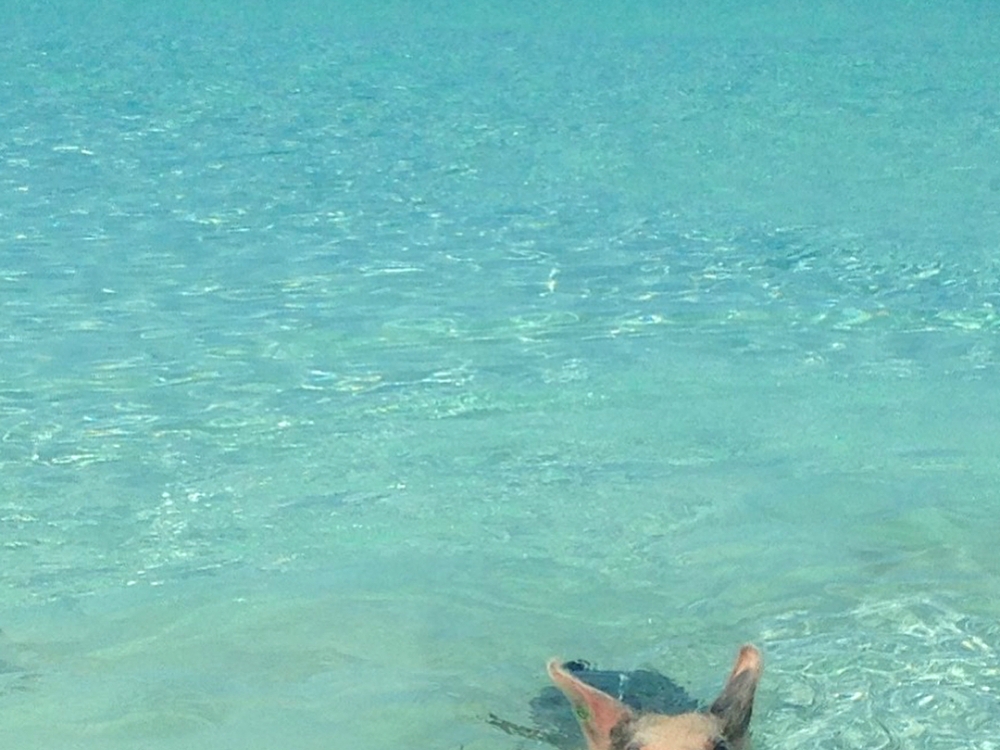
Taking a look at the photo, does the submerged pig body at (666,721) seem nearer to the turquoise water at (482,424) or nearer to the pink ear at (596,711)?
the pink ear at (596,711)

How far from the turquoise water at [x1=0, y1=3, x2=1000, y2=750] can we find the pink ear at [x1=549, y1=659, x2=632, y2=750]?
1.18m

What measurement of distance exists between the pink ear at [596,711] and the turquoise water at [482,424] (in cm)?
118

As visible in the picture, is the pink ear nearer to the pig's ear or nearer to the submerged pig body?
the submerged pig body

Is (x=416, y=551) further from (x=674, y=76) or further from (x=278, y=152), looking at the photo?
(x=674, y=76)

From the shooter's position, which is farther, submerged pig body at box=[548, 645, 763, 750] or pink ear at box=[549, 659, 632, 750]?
pink ear at box=[549, 659, 632, 750]

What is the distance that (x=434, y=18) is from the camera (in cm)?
2409

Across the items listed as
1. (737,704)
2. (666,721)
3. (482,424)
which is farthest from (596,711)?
(482,424)

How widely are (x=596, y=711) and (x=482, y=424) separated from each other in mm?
4066

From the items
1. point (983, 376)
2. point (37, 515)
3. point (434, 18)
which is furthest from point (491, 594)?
point (434, 18)

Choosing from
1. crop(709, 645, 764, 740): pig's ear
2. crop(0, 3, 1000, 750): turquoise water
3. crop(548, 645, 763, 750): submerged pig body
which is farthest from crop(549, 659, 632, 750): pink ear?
crop(0, 3, 1000, 750): turquoise water

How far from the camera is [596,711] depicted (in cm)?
351

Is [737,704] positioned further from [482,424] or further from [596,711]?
[482,424]

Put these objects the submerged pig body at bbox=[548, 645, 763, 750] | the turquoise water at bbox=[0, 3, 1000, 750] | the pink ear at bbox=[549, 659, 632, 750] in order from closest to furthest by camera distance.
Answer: the submerged pig body at bbox=[548, 645, 763, 750] < the pink ear at bbox=[549, 659, 632, 750] < the turquoise water at bbox=[0, 3, 1000, 750]

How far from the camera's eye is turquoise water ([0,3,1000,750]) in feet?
17.2
